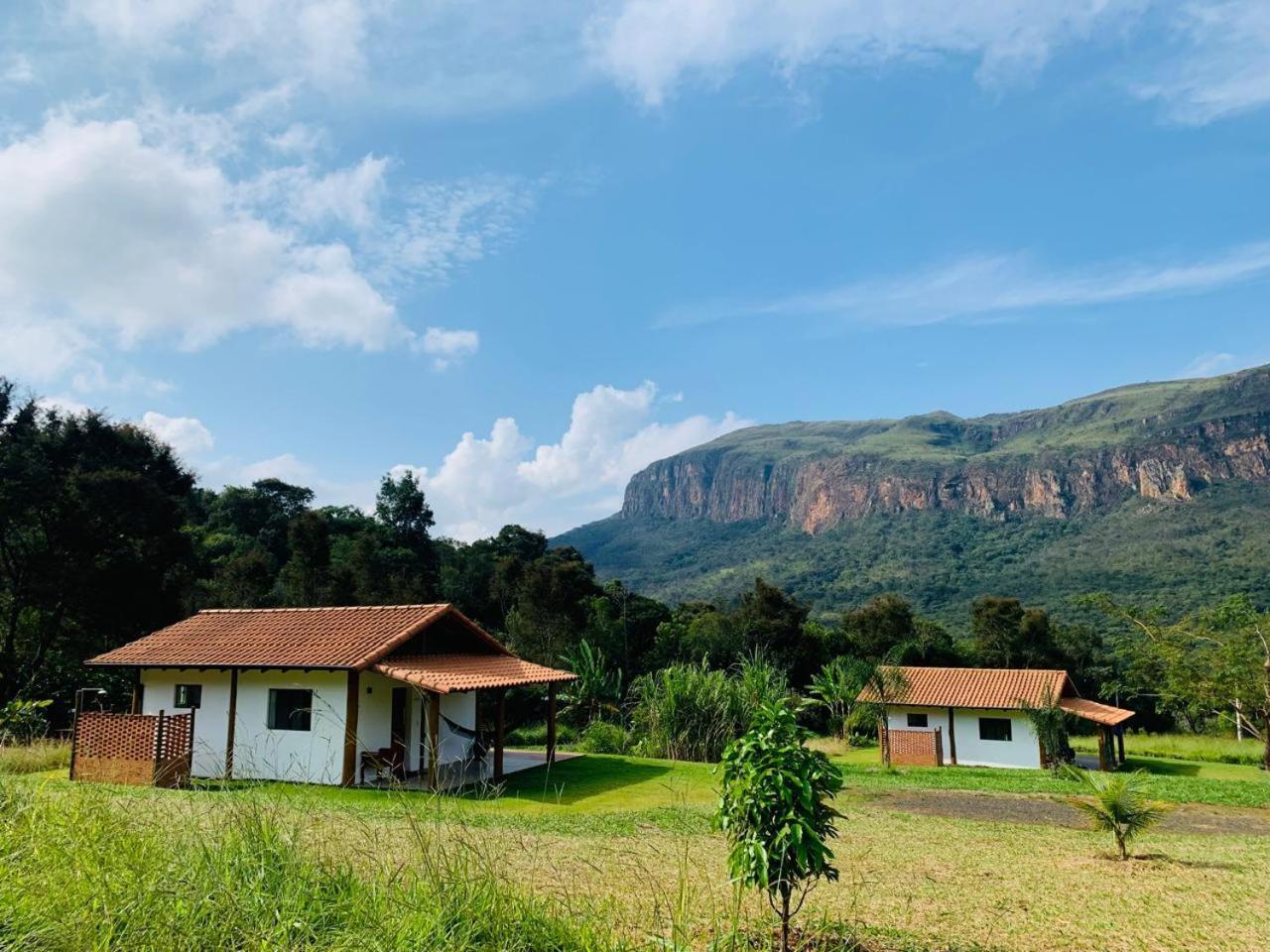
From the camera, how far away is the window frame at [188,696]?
1694cm

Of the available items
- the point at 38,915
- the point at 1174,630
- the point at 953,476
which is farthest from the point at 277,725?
the point at 953,476

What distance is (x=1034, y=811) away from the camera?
631 inches

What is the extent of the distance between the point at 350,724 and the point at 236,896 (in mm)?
11452

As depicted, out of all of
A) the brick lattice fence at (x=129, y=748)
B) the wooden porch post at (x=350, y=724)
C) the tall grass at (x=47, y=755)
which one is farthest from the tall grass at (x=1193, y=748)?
the tall grass at (x=47, y=755)

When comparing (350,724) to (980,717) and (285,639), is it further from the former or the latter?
(980,717)

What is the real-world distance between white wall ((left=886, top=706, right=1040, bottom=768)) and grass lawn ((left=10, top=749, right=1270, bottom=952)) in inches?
581

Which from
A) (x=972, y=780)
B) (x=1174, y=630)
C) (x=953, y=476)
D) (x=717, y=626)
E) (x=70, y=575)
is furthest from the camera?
(x=953, y=476)

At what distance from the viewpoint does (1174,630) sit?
3431 cm

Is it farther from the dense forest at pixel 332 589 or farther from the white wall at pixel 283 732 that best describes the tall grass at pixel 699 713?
the white wall at pixel 283 732

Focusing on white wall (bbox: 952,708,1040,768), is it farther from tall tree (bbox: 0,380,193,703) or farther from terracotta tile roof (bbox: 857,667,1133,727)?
tall tree (bbox: 0,380,193,703)

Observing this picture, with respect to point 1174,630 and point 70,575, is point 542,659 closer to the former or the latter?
point 70,575

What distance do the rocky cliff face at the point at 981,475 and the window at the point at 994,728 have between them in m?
68.8

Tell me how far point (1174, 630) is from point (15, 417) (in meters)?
42.9

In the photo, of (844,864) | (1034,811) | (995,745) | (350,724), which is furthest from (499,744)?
Answer: (995,745)
